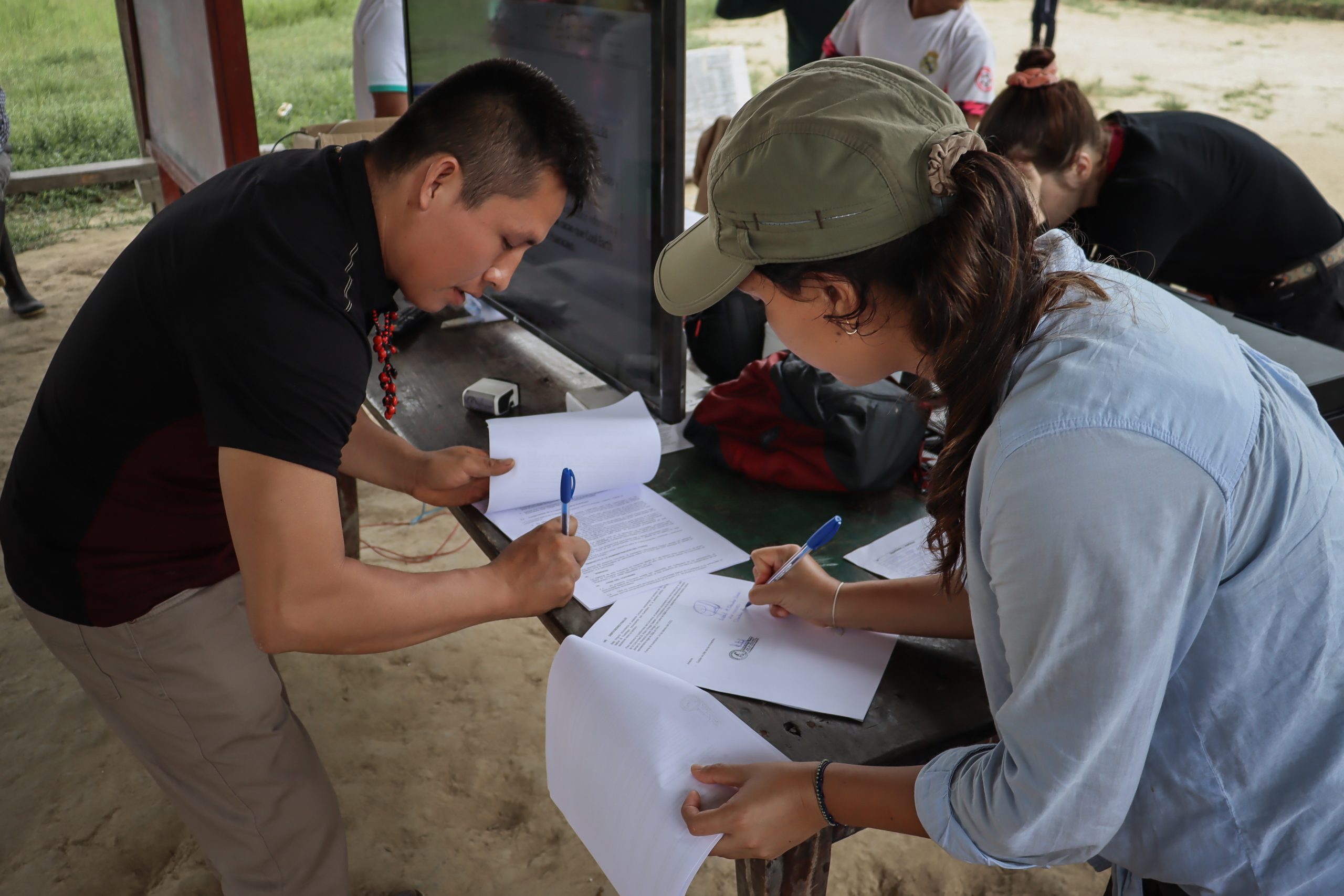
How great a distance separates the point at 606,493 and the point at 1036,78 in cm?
144

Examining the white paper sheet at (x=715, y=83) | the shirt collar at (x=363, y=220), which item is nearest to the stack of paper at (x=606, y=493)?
the shirt collar at (x=363, y=220)

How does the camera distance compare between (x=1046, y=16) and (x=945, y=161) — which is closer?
(x=945, y=161)

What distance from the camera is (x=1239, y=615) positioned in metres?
0.75

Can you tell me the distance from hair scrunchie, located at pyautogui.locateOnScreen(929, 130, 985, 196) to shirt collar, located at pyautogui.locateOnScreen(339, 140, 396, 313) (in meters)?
0.65

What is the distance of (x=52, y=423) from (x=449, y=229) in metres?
0.55

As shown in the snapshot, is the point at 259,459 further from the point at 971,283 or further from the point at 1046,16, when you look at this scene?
the point at 1046,16

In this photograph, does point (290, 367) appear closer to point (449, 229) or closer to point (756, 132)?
point (449, 229)

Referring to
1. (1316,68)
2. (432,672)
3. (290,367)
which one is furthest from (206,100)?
(1316,68)

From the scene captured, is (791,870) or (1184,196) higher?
(1184,196)

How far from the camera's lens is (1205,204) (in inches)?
89.6

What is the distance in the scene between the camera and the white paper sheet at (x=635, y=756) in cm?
90

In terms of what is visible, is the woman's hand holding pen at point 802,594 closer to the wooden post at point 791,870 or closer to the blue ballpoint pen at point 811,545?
the blue ballpoint pen at point 811,545

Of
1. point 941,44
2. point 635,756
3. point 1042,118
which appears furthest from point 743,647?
point 941,44

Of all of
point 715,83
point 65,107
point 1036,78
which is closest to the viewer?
point 1036,78
